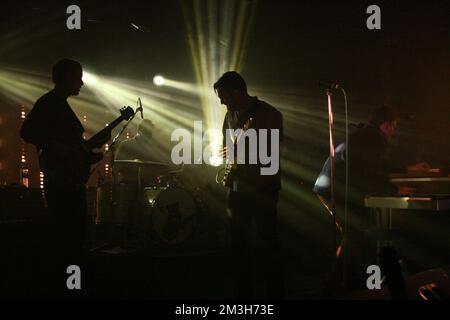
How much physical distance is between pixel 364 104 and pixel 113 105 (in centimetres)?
642

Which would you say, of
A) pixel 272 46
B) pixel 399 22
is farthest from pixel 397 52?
pixel 272 46

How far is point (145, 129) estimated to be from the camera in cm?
681

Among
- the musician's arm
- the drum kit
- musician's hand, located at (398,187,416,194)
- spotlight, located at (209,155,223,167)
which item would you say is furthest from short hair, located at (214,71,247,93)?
spotlight, located at (209,155,223,167)

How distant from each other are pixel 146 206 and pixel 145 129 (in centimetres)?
120

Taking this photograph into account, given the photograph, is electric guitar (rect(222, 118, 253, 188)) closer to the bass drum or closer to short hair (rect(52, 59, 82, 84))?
short hair (rect(52, 59, 82, 84))

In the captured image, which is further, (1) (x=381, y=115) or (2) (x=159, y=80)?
(2) (x=159, y=80)

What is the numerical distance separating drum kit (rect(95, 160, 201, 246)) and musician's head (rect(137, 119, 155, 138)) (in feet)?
1.68

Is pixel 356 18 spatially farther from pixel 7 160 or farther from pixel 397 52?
pixel 7 160

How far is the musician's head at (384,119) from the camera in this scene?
4.29 m

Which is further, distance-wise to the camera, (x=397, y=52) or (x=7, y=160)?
(x=7, y=160)

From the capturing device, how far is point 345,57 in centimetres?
A: 779

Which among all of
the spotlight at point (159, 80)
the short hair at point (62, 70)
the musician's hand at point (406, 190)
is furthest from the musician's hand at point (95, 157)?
the spotlight at point (159, 80)

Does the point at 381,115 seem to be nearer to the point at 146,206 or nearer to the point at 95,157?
the point at 95,157

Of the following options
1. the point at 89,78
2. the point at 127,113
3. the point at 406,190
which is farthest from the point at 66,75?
the point at 89,78
